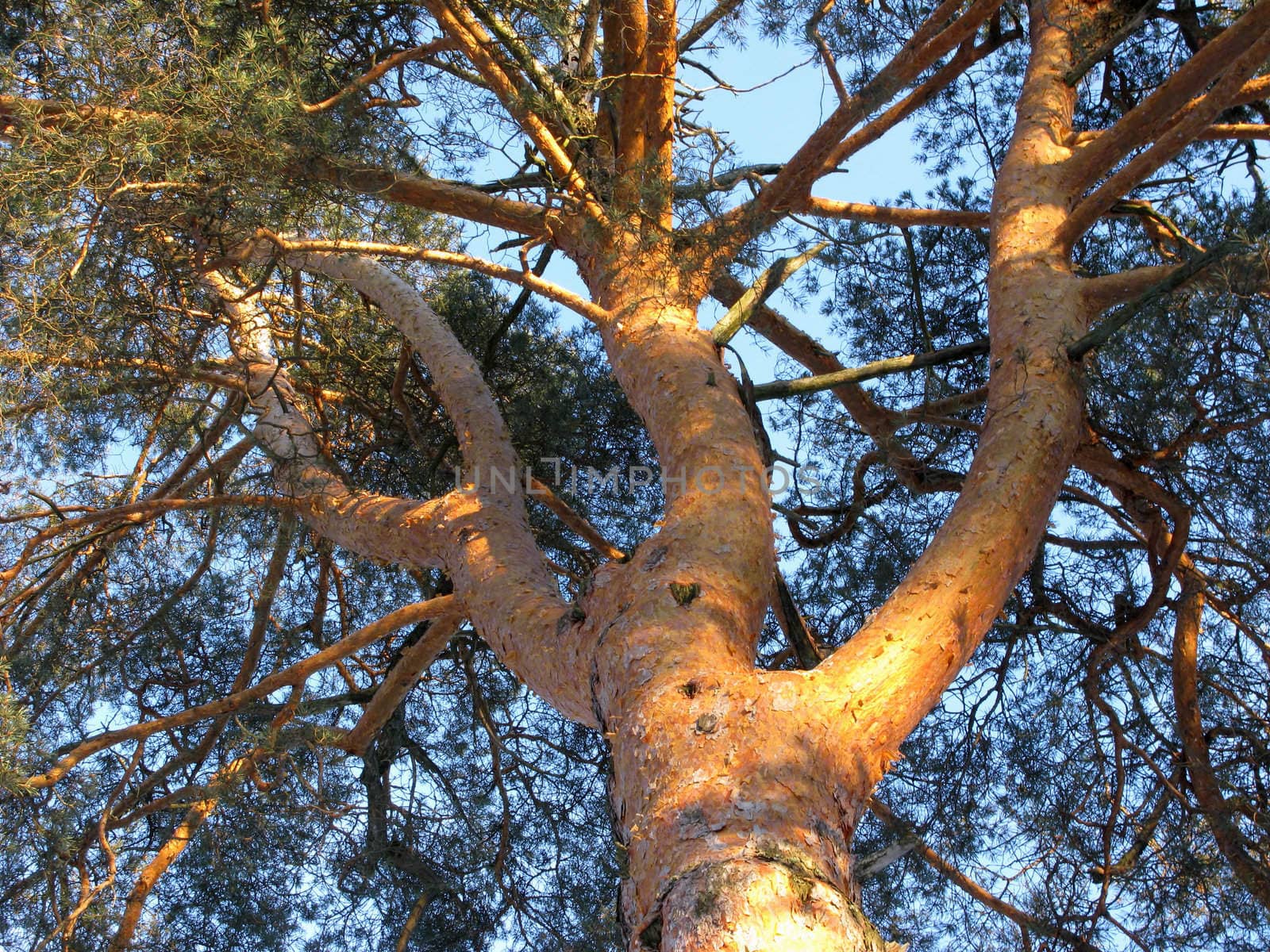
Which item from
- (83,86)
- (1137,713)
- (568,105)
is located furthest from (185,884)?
(1137,713)

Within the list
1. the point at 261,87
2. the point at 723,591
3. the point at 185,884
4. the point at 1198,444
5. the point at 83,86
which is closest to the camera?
the point at 723,591

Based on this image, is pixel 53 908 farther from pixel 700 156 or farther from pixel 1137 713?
pixel 1137 713

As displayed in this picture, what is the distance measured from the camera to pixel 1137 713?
13.0 feet

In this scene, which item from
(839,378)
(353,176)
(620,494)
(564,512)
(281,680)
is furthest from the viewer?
(620,494)

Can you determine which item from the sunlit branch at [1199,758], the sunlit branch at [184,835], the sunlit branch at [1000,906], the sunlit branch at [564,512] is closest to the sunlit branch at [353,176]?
the sunlit branch at [564,512]

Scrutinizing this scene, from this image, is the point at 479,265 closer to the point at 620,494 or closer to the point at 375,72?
the point at 375,72

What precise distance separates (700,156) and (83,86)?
5.97 feet

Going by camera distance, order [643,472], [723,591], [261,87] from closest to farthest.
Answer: [723,591], [261,87], [643,472]

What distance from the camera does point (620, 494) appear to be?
16.6 ft

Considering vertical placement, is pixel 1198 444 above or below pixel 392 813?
above

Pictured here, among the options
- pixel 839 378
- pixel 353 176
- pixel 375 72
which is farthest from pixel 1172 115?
pixel 375 72

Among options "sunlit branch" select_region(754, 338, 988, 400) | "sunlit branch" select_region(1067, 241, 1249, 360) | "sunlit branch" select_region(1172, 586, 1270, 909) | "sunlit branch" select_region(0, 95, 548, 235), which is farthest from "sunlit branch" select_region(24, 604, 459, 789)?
"sunlit branch" select_region(1172, 586, 1270, 909)

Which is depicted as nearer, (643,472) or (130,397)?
(130,397)

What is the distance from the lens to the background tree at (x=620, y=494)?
238cm
